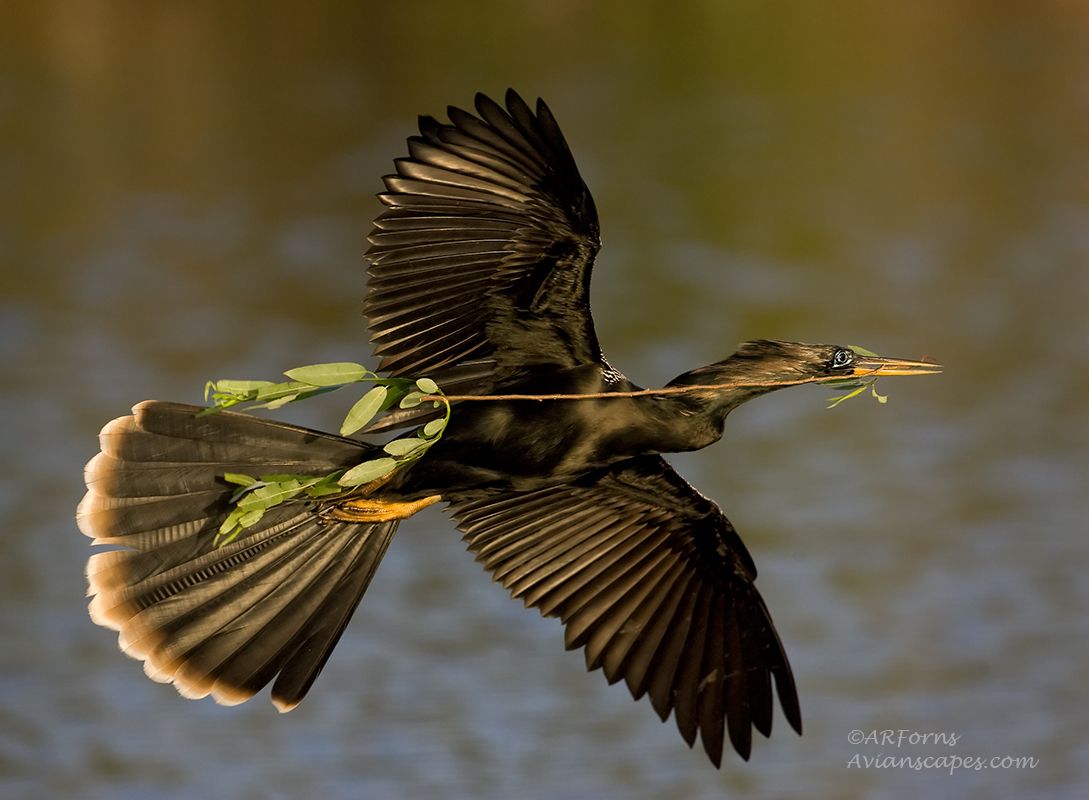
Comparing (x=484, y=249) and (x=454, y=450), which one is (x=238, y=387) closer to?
(x=454, y=450)

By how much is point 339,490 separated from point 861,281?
7.50m

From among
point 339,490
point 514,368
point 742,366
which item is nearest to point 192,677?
point 339,490

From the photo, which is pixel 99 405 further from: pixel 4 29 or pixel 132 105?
pixel 4 29

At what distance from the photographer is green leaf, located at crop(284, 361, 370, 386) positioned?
16.5ft

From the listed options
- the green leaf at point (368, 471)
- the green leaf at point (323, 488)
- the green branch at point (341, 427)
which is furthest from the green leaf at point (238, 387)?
the green leaf at point (323, 488)

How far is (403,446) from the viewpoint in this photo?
534cm

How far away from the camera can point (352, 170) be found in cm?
1375

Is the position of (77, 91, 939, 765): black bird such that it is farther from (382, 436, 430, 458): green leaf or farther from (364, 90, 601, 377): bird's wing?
(382, 436, 430, 458): green leaf

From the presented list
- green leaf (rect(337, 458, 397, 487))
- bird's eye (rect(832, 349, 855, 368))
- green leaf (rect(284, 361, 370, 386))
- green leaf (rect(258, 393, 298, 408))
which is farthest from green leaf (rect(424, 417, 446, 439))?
bird's eye (rect(832, 349, 855, 368))

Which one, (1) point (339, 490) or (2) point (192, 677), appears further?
(2) point (192, 677)

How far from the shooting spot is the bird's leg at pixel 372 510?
590 centimetres

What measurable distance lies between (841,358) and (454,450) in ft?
3.88

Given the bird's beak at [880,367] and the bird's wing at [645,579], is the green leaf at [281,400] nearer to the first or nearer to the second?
the bird's wing at [645,579]

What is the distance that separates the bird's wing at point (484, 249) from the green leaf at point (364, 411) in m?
0.58
